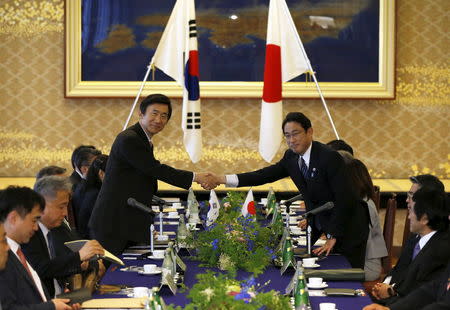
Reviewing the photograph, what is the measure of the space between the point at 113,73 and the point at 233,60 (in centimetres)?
132

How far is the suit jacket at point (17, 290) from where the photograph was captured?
3.49m

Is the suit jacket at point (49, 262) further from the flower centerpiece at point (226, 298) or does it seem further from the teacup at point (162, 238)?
the teacup at point (162, 238)

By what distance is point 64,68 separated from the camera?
9289 millimetres

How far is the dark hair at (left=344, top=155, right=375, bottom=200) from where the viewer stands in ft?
18.7

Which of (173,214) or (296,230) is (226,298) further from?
(173,214)

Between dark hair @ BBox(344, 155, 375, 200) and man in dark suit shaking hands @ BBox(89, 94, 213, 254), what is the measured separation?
51.7 inches

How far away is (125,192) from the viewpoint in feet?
18.9

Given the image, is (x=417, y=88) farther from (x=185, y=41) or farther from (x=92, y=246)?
(x=92, y=246)

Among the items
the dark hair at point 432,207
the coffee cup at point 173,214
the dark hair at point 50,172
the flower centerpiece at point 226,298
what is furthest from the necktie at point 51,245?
the coffee cup at point 173,214

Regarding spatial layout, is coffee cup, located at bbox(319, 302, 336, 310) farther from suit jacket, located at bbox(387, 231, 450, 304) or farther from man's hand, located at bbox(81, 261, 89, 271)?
man's hand, located at bbox(81, 261, 89, 271)

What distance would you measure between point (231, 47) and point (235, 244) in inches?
196

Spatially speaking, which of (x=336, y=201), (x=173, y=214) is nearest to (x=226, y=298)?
(x=336, y=201)

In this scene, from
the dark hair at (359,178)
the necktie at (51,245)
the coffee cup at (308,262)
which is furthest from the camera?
the dark hair at (359,178)

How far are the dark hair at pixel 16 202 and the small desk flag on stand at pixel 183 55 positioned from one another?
4.99 meters
